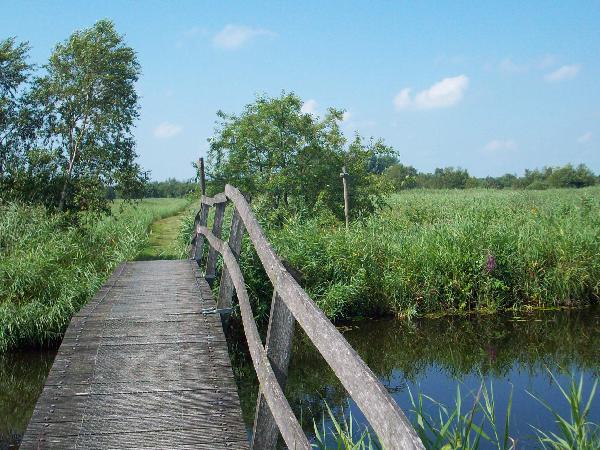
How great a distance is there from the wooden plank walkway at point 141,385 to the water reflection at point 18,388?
1.57m

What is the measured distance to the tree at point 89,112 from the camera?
1661 centimetres

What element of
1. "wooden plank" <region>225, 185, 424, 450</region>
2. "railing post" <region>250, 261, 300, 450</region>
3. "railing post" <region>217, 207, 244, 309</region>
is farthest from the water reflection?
"wooden plank" <region>225, 185, 424, 450</region>

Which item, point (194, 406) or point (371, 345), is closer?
point (194, 406)

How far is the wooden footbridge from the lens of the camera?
2.21 m

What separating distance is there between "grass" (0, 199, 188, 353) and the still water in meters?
0.44

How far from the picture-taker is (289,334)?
A: 122 inches

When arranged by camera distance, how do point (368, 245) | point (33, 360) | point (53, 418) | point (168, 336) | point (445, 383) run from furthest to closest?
point (368, 245)
point (33, 360)
point (445, 383)
point (168, 336)
point (53, 418)

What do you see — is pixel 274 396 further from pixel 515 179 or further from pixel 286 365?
pixel 515 179

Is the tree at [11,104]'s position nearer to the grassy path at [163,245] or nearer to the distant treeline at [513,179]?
the grassy path at [163,245]

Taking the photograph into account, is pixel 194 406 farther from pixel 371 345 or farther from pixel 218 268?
pixel 218 268

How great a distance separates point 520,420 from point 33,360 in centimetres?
639

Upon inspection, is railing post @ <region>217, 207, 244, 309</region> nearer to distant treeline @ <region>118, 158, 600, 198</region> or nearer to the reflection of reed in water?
the reflection of reed in water

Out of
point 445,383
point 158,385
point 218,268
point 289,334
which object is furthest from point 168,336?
point 218,268

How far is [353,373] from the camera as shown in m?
1.93
